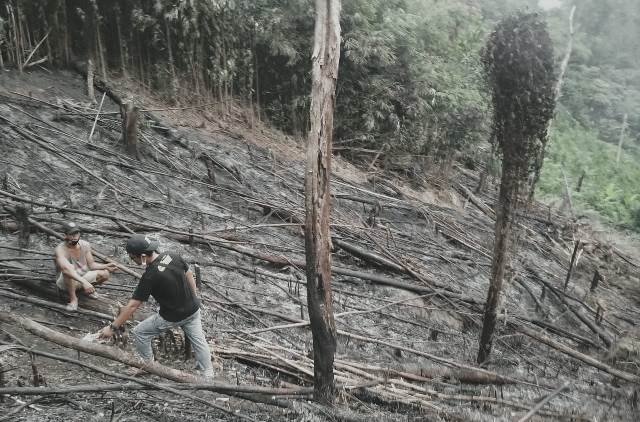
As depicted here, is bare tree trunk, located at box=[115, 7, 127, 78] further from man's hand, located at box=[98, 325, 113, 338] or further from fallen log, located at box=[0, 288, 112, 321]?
man's hand, located at box=[98, 325, 113, 338]

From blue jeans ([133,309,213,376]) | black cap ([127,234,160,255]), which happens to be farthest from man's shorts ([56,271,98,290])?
black cap ([127,234,160,255])

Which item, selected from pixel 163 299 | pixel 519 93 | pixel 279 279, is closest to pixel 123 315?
pixel 163 299

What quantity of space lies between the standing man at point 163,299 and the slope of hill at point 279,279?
41cm

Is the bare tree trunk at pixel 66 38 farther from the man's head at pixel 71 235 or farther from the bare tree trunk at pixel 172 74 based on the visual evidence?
the man's head at pixel 71 235

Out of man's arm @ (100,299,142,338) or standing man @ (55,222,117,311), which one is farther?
standing man @ (55,222,117,311)

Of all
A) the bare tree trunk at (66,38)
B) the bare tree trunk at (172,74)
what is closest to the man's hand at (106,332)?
the bare tree trunk at (66,38)

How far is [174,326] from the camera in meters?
4.87

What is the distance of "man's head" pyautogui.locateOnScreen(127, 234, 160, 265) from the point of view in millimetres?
4453

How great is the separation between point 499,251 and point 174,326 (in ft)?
12.8

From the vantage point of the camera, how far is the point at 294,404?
4.29 metres

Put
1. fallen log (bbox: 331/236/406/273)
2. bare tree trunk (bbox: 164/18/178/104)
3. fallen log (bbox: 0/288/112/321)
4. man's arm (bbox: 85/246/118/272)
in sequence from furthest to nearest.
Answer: bare tree trunk (bbox: 164/18/178/104), fallen log (bbox: 331/236/406/273), man's arm (bbox: 85/246/118/272), fallen log (bbox: 0/288/112/321)

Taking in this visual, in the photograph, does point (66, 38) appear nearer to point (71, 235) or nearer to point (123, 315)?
point (71, 235)

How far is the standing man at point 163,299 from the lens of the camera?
454cm

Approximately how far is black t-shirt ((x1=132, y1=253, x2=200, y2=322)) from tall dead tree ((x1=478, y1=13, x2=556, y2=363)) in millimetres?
3816
